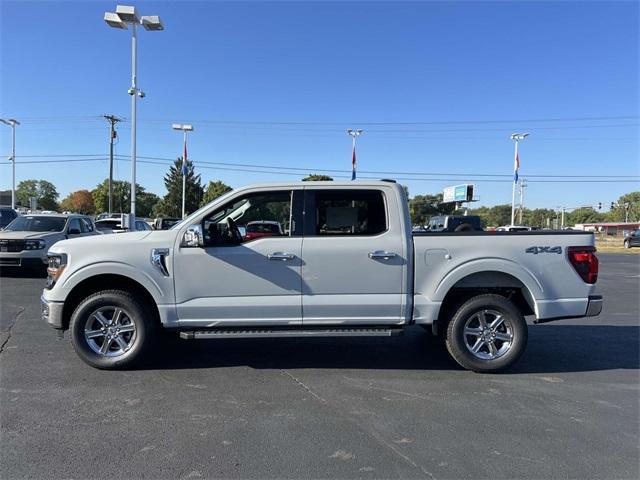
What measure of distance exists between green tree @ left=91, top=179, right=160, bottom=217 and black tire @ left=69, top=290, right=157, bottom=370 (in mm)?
80187

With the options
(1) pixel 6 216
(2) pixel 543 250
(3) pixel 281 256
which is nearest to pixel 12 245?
(1) pixel 6 216

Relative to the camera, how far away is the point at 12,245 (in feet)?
38.7

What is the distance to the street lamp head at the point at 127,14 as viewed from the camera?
1652 centimetres

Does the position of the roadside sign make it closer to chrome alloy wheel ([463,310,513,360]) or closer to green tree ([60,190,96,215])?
chrome alloy wheel ([463,310,513,360])

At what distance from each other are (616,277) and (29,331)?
1669cm

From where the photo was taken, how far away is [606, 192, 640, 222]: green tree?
139m

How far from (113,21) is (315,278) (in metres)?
16.7

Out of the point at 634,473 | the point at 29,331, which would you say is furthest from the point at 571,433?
the point at 29,331

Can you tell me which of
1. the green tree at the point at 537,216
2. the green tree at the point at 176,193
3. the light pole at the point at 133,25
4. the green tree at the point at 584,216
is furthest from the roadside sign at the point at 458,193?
the green tree at the point at 584,216

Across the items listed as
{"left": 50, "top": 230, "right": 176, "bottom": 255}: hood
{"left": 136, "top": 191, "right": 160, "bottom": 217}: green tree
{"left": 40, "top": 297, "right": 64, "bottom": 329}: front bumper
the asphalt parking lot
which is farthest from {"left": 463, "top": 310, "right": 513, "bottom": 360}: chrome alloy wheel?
{"left": 136, "top": 191, "right": 160, "bottom": 217}: green tree

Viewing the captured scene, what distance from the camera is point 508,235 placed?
16.5ft

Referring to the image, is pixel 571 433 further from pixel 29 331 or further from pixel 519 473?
pixel 29 331

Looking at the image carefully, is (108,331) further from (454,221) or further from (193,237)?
(454,221)

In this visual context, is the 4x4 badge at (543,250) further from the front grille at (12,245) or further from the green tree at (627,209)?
the green tree at (627,209)
